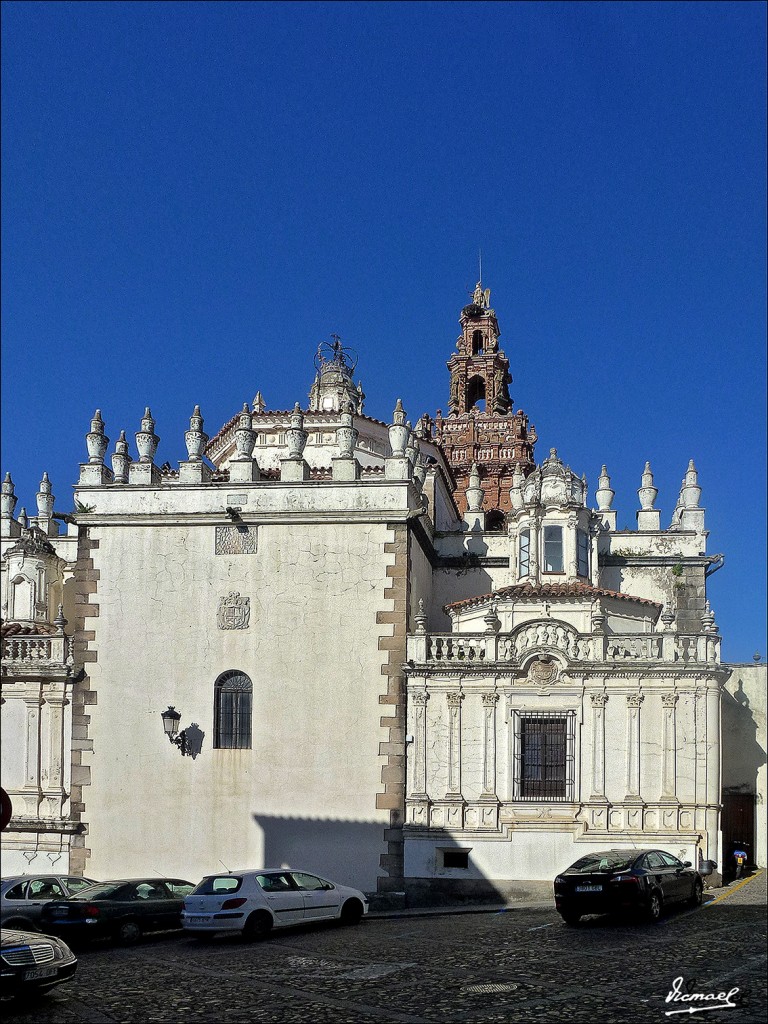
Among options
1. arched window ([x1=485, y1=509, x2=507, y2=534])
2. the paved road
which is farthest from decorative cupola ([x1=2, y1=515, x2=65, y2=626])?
arched window ([x1=485, y1=509, x2=507, y2=534])

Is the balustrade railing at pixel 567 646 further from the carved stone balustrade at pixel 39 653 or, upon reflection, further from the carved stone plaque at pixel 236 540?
the carved stone balustrade at pixel 39 653

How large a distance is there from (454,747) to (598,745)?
3.24 meters

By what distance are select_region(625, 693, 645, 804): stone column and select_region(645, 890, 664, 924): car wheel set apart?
4.68 m

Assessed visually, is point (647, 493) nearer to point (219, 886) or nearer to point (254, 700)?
point (254, 700)

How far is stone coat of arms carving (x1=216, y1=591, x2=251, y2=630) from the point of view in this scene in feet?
91.9

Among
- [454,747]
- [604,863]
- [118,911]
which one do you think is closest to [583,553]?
[454,747]

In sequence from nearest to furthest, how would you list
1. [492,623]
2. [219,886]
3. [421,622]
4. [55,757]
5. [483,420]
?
[219,886], [492,623], [421,622], [55,757], [483,420]

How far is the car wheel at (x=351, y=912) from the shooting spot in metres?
22.2

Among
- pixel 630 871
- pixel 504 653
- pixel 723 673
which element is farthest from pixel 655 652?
pixel 630 871

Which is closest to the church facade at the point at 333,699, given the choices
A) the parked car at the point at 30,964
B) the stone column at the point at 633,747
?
the stone column at the point at 633,747

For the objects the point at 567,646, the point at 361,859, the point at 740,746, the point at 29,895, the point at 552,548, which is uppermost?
the point at 552,548

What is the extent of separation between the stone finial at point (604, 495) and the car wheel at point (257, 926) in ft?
59.6

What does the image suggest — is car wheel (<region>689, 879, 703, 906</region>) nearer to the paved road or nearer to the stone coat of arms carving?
the paved road

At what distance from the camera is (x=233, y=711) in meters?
27.8
